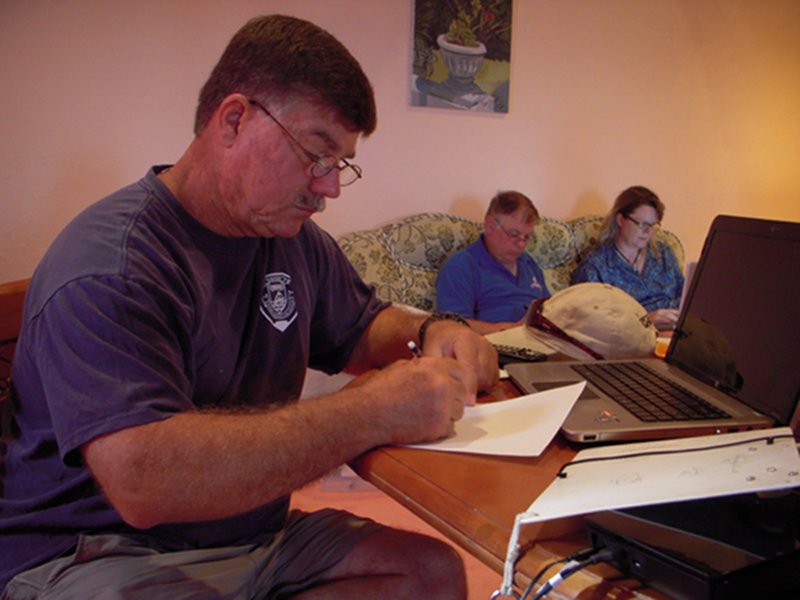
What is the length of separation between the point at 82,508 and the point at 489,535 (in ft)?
1.94

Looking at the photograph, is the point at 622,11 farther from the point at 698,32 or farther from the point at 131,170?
the point at 131,170

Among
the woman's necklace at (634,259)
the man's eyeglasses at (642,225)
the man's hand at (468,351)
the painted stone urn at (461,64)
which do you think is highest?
the painted stone urn at (461,64)

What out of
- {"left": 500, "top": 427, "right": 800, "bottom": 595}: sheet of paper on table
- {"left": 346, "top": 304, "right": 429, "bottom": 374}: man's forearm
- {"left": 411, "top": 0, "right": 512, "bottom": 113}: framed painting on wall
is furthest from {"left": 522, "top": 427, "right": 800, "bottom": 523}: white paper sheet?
{"left": 411, "top": 0, "right": 512, "bottom": 113}: framed painting on wall

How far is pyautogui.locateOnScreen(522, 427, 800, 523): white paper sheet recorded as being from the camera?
49 centimetres

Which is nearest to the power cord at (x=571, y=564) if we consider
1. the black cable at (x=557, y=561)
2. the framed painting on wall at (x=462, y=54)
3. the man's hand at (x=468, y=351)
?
the black cable at (x=557, y=561)

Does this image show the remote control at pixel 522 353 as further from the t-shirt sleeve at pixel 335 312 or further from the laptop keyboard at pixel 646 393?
the t-shirt sleeve at pixel 335 312

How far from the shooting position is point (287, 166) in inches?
35.7

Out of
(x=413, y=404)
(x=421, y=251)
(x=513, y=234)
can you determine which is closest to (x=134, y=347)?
(x=413, y=404)

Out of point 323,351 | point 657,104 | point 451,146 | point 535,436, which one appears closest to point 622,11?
point 657,104

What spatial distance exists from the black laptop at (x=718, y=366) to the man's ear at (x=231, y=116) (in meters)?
0.65

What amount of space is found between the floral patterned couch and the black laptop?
136 centimetres

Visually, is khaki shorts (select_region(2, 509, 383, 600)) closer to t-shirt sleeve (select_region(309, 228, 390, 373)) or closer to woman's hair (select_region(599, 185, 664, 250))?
t-shirt sleeve (select_region(309, 228, 390, 373))

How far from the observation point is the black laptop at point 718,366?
798 mm

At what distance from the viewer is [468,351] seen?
1020 mm
